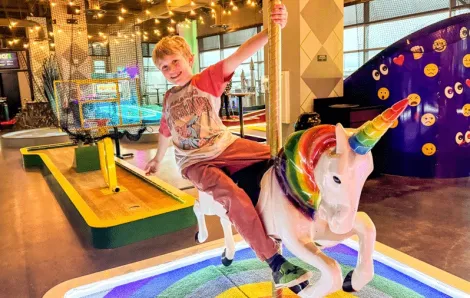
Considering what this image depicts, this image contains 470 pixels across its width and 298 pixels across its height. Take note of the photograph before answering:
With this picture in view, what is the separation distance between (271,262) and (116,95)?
6738mm

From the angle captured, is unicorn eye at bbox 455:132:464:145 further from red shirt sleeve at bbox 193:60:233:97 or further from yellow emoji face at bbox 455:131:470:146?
red shirt sleeve at bbox 193:60:233:97

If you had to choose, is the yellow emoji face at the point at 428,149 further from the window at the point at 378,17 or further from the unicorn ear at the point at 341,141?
the window at the point at 378,17

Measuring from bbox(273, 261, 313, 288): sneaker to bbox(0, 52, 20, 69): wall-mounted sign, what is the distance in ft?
51.9

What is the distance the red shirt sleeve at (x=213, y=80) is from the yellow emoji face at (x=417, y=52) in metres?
3.67

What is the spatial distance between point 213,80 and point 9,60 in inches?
602

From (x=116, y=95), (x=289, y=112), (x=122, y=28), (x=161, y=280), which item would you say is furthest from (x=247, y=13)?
(x=161, y=280)

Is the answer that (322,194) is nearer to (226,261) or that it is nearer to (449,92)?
(226,261)

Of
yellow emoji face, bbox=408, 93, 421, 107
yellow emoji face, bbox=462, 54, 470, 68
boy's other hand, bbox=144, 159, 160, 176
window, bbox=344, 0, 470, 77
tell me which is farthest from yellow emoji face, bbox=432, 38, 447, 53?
window, bbox=344, 0, 470, 77

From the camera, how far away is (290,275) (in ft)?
4.87

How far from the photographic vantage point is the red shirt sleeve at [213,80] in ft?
5.99

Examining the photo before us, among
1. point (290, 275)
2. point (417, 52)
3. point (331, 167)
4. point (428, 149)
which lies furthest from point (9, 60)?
point (331, 167)

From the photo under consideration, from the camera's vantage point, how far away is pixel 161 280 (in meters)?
2.45

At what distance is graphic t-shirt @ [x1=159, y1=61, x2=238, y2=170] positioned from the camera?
1824 millimetres

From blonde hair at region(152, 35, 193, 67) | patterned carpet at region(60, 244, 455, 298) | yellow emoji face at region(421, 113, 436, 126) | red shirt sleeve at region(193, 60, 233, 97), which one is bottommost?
patterned carpet at region(60, 244, 455, 298)
